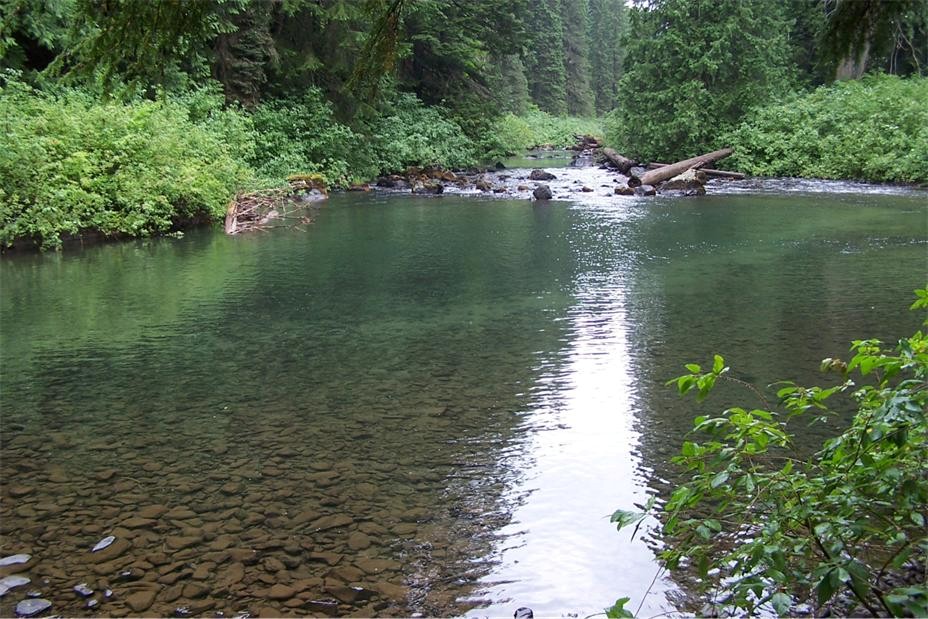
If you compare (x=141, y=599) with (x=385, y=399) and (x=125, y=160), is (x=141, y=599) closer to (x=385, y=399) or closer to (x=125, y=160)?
(x=385, y=399)

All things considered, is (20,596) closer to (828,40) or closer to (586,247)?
(828,40)

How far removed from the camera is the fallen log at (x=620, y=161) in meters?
29.5

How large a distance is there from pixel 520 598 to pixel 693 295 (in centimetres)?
685

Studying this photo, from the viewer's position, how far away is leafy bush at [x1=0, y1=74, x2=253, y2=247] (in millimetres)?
13125

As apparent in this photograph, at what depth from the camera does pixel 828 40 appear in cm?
382

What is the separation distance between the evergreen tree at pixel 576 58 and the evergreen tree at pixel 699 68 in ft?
164

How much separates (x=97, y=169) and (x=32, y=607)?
12.2 meters

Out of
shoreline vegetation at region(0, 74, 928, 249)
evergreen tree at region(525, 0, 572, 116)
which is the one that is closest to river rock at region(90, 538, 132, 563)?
shoreline vegetation at region(0, 74, 928, 249)

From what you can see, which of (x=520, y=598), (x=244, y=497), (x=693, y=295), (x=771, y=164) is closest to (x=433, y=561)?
(x=520, y=598)

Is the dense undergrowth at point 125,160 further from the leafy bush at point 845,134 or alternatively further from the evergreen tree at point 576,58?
the evergreen tree at point 576,58

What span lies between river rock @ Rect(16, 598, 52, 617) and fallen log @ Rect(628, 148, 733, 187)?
2198cm

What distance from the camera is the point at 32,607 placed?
3.61 metres

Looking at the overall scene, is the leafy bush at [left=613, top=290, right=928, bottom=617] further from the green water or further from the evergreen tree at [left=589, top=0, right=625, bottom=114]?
the evergreen tree at [left=589, top=0, right=625, bottom=114]

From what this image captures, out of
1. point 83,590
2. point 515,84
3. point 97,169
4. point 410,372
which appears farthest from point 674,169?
point 515,84
